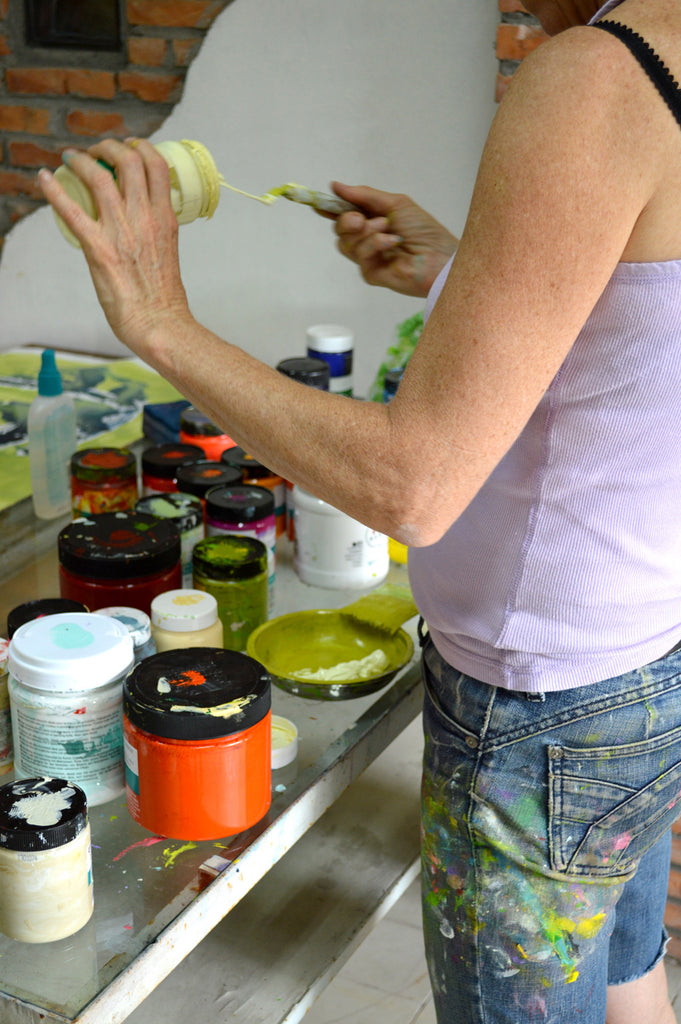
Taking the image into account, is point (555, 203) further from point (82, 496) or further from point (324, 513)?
point (82, 496)

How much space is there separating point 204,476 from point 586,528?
65 centimetres

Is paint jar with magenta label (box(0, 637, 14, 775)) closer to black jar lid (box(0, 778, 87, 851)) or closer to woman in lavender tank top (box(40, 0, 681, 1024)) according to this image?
black jar lid (box(0, 778, 87, 851))

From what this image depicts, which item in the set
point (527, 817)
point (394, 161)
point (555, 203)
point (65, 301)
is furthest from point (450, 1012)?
point (65, 301)

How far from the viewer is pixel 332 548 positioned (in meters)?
1.20

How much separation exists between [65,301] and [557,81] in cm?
168

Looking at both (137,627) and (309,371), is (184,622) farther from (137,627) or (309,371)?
(309,371)

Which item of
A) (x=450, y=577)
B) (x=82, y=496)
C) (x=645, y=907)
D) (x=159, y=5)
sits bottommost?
(x=645, y=907)

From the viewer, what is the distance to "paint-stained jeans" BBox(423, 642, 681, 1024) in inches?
28.7

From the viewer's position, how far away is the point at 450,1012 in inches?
31.9

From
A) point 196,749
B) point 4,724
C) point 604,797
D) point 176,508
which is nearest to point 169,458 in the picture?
point 176,508

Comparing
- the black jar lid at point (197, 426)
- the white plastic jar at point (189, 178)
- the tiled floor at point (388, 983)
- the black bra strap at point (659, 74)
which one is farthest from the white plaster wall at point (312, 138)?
the black bra strap at point (659, 74)

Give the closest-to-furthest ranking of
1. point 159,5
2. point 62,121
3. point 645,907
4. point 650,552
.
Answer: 1. point 650,552
2. point 645,907
3. point 159,5
4. point 62,121

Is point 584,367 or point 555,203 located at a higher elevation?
point 555,203

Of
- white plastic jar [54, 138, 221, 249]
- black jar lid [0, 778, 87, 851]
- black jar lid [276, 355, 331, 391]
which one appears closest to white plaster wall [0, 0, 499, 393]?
black jar lid [276, 355, 331, 391]
